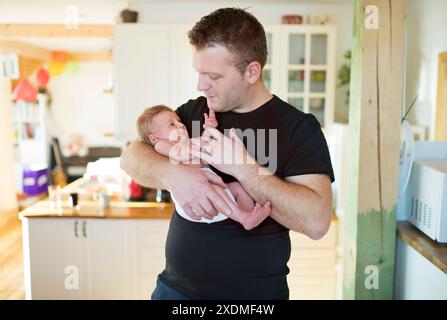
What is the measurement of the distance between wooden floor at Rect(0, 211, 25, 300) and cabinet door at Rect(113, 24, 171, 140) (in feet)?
2.74

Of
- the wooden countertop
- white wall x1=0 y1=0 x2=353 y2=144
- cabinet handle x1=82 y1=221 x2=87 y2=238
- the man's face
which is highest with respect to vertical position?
white wall x1=0 y1=0 x2=353 y2=144

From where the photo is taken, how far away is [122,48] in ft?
8.39

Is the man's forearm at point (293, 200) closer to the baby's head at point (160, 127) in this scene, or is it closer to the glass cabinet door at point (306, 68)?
the baby's head at point (160, 127)

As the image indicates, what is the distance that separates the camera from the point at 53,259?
8.04 ft

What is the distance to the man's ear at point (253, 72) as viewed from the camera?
0.91m

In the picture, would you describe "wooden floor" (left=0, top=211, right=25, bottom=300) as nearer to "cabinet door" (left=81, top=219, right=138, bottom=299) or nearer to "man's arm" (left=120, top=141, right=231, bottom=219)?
"cabinet door" (left=81, top=219, right=138, bottom=299)

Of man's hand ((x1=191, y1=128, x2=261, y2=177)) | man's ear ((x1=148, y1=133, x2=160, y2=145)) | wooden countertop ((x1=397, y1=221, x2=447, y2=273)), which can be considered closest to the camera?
man's hand ((x1=191, y1=128, x2=261, y2=177))

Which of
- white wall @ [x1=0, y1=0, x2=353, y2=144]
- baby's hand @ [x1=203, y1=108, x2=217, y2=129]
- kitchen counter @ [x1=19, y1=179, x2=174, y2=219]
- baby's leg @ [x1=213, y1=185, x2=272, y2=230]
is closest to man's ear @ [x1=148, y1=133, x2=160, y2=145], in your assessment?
baby's hand @ [x1=203, y1=108, x2=217, y2=129]

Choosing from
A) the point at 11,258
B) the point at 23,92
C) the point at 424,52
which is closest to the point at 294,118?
the point at 424,52

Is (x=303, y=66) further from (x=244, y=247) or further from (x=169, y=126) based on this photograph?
(x=244, y=247)

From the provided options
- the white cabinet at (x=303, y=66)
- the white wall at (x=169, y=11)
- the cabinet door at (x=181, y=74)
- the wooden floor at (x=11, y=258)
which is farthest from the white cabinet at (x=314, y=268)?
the wooden floor at (x=11, y=258)

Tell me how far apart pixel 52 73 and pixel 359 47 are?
5205mm

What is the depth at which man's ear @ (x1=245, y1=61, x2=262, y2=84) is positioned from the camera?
91cm

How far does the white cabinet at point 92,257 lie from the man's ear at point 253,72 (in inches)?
65.4
